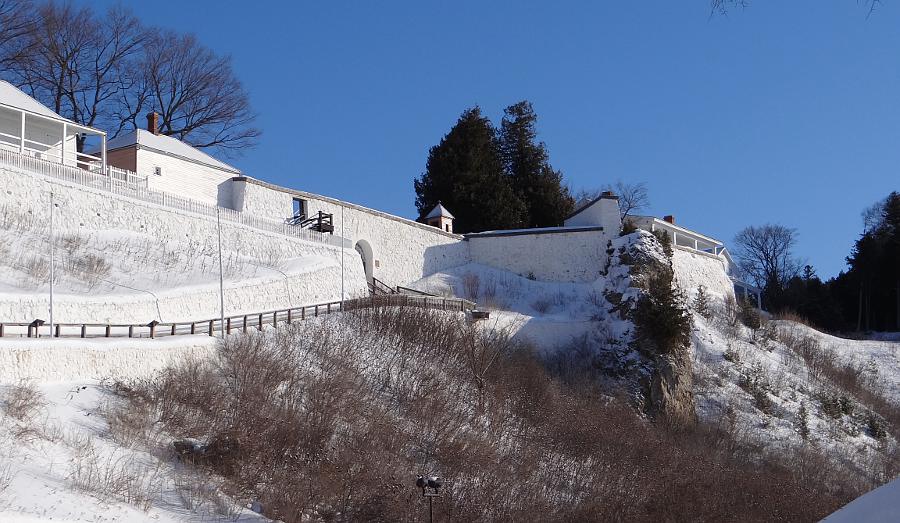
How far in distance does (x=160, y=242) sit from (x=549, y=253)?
17.6 metres

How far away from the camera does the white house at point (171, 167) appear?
108 ft

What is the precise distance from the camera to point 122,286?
2586 cm

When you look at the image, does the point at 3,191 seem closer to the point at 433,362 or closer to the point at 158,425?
the point at 158,425

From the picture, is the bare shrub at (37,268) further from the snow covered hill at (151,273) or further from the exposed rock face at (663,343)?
the exposed rock face at (663,343)

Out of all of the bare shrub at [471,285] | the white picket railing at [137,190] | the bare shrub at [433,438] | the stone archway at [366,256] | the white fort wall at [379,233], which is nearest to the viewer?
the bare shrub at [433,438]

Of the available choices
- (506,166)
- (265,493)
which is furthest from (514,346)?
(506,166)

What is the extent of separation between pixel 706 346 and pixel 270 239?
17528 millimetres

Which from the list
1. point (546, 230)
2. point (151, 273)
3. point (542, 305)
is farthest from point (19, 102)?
point (546, 230)

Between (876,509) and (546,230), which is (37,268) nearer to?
(546,230)

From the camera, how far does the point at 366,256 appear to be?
125 feet

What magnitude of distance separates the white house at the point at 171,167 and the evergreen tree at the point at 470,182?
15533 mm

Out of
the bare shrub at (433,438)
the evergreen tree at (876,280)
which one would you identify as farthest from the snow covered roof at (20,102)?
the evergreen tree at (876,280)

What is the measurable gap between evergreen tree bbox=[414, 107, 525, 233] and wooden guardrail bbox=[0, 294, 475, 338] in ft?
46.5

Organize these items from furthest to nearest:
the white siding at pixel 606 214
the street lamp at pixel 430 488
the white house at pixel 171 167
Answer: the white siding at pixel 606 214
the white house at pixel 171 167
the street lamp at pixel 430 488
